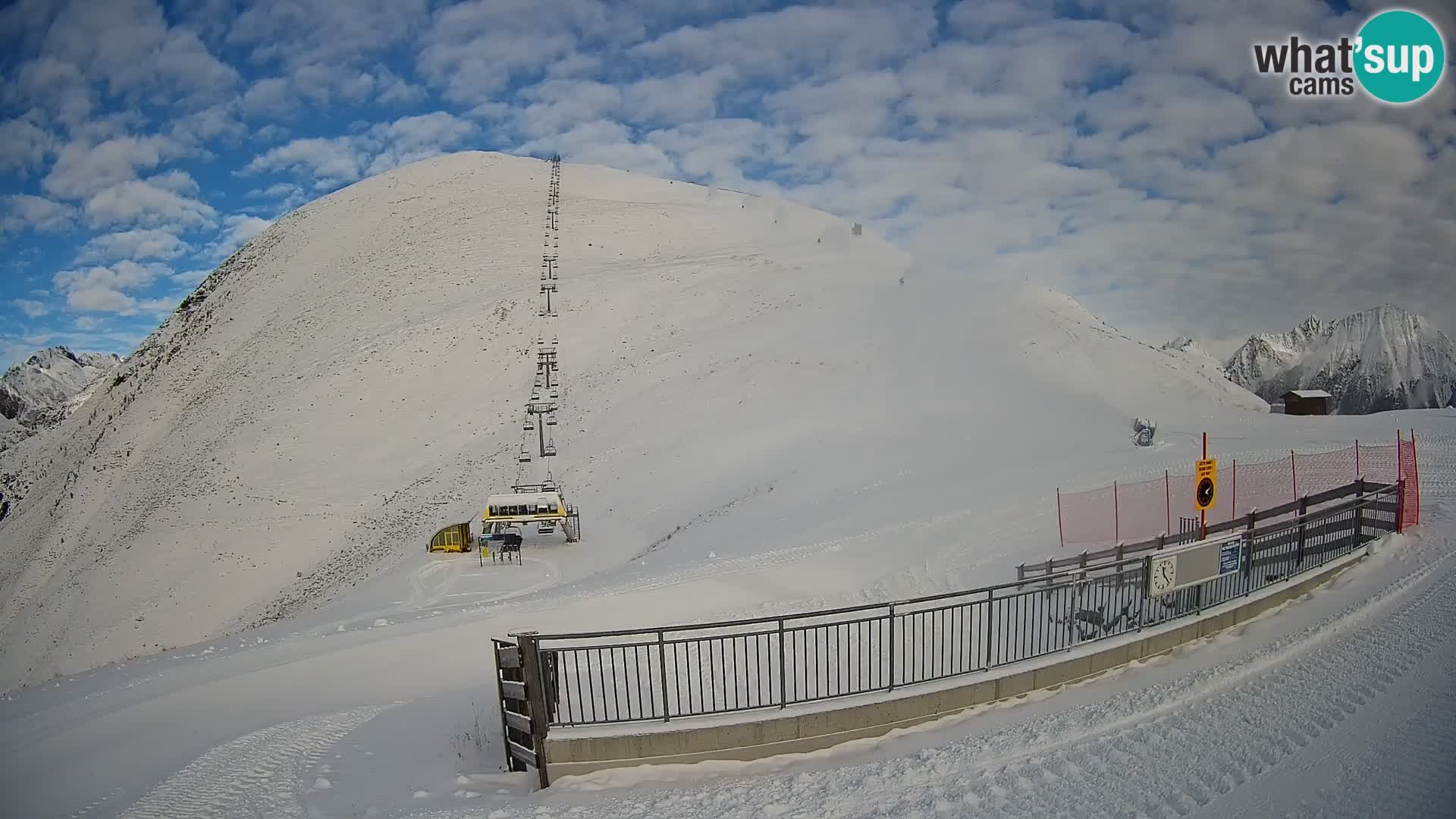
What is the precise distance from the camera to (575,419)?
43.9 meters

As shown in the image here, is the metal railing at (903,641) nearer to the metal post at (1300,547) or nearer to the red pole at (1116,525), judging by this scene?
the metal post at (1300,547)

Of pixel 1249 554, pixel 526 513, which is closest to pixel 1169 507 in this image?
pixel 1249 554

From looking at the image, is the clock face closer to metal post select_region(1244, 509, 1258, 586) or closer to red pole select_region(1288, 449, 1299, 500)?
metal post select_region(1244, 509, 1258, 586)

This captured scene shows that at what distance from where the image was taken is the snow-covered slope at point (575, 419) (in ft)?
100

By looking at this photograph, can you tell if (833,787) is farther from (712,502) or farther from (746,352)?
(746,352)

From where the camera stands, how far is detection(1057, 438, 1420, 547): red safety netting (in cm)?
2081

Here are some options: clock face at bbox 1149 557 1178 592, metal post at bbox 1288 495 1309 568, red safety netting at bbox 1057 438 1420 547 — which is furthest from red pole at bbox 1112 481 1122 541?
clock face at bbox 1149 557 1178 592

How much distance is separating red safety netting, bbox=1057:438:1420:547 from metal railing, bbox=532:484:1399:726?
19.4 ft

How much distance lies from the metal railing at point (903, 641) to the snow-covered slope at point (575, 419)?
4.71m

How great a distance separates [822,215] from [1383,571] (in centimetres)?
7014

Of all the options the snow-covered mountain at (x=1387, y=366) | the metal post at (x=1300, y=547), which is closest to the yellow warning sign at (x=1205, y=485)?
the metal post at (x=1300, y=547)

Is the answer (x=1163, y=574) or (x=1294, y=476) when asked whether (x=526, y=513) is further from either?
(x=1294, y=476)

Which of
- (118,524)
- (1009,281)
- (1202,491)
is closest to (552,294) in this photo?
(118,524)

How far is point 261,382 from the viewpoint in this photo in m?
50.7
